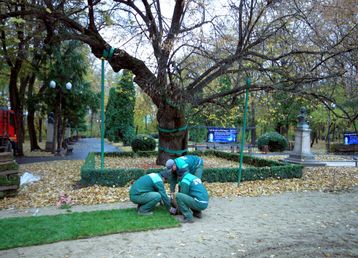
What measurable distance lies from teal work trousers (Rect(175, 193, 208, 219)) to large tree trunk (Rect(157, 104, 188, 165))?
20.9ft

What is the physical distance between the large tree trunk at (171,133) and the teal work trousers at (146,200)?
244 inches

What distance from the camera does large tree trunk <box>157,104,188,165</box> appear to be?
42.6 ft

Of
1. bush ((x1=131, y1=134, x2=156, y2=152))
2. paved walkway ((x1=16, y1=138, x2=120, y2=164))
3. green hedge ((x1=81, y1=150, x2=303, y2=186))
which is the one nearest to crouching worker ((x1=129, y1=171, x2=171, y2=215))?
green hedge ((x1=81, y1=150, x2=303, y2=186))

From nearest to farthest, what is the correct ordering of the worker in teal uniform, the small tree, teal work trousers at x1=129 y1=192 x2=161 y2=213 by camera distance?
1. teal work trousers at x1=129 y1=192 x2=161 y2=213
2. the worker in teal uniform
3. the small tree

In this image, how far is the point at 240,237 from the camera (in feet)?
19.5

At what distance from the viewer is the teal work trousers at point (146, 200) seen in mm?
6949

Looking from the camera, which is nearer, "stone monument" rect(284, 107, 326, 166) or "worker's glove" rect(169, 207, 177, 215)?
"worker's glove" rect(169, 207, 177, 215)

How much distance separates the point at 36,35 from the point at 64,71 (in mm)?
10901

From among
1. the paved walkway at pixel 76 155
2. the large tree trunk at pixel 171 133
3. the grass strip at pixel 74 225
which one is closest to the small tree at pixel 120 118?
the paved walkway at pixel 76 155

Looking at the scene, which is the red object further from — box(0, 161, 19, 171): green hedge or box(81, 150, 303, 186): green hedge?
box(0, 161, 19, 171): green hedge

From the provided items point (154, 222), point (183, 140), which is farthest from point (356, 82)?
point (154, 222)

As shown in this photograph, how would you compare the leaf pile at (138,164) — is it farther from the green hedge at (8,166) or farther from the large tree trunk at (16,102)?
the large tree trunk at (16,102)

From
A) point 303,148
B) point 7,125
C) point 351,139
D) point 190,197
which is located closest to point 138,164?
point 190,197

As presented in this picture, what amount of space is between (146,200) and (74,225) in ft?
4.79
